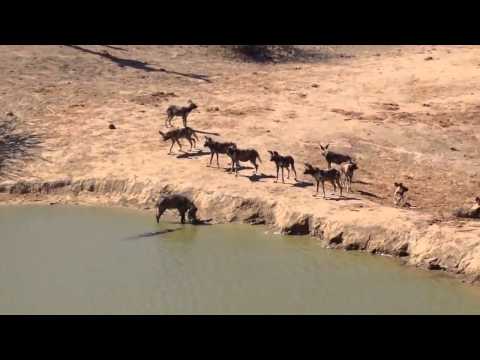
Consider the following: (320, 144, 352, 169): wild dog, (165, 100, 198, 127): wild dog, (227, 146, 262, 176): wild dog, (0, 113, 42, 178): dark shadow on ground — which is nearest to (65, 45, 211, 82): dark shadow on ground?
(165, 100, 198, 127): wild dog

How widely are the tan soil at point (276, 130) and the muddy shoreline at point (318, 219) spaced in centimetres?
3

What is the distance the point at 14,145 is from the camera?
75.9 feet

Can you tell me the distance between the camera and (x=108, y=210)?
65.0ft

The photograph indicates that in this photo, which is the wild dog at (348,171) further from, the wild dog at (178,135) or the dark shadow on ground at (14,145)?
the dark shadow on ground at (14,145)

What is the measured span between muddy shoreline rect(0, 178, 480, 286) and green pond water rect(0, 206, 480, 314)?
39 cm

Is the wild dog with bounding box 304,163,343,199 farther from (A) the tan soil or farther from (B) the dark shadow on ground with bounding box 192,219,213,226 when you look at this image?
(B) the dark shadow on ground with bounding box 192,219,213,226

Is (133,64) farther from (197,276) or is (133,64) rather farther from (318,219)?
(197,276)

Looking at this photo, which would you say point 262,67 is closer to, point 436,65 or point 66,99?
point 436,65

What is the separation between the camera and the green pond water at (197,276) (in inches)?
544

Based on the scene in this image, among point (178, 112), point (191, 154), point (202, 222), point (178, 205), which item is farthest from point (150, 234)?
point (178, 112)

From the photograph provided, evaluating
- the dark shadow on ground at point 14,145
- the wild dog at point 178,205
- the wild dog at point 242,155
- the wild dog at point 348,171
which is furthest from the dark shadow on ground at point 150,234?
the dark shadow on ground at point 14,145

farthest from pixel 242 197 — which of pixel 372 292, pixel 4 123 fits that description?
pixel 4 123

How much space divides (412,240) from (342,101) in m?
12.4

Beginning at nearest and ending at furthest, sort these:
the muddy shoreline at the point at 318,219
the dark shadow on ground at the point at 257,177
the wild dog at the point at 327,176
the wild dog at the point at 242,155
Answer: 1. the muddy shoreline at the point at 318,219
2. the wild dog at the point at 327,176
3. the dark shadow on ground at the point at 257,177
4. the wild dog at the point at 242,155
